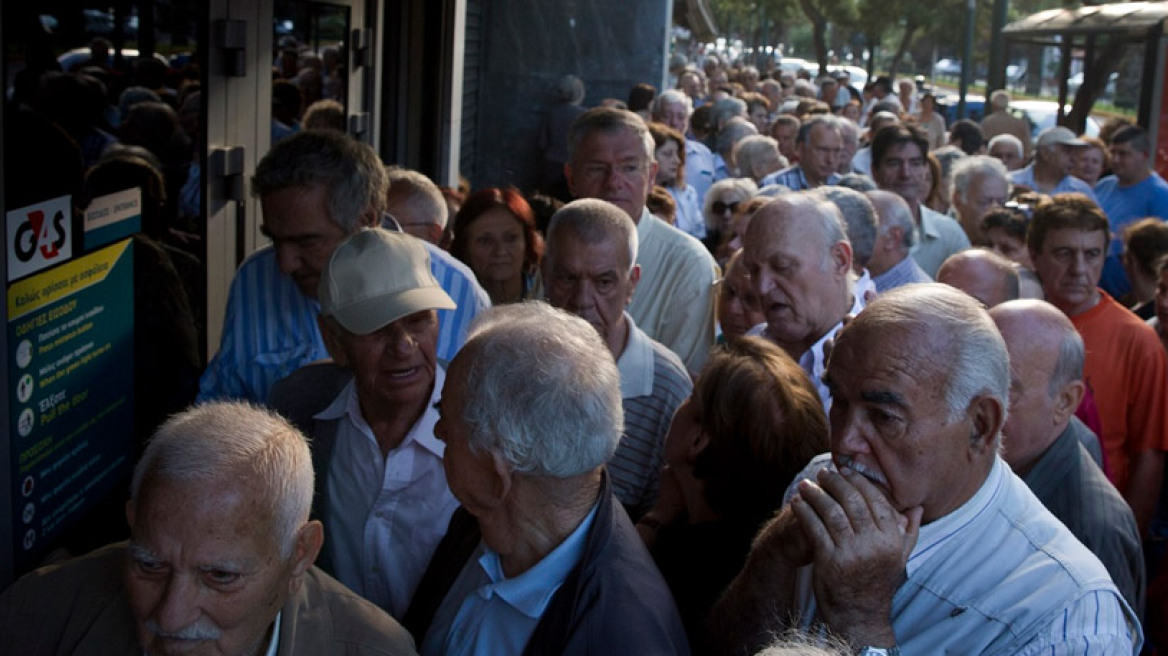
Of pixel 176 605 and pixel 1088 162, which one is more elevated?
pixel 1088 162

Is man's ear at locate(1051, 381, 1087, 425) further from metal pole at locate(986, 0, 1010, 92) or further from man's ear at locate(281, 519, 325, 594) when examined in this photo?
metal pole at locate(986, 0, 1010, 92)

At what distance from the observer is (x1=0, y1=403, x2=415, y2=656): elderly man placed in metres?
2.44

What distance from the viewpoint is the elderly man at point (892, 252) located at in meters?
5.90

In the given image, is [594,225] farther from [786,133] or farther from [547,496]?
[786,133]

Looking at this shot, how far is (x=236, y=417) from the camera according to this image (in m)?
2.58

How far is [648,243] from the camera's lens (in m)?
5.49

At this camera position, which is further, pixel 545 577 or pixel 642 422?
pixel 642 422

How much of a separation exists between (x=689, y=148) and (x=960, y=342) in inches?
333

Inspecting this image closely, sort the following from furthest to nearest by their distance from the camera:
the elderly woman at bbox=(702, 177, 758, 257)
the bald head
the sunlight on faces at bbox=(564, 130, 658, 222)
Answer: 1. the elderly woman at bbox=(702, 177, 758, 257)
2. the sunlight on faces at bbox=(564, 130, 658, 222)
3. the bald head

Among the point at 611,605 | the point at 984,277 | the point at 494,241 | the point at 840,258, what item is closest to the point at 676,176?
the point at 494,241

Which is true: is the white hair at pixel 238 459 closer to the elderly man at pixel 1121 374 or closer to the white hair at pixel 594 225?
the white hair at pixel 594 225

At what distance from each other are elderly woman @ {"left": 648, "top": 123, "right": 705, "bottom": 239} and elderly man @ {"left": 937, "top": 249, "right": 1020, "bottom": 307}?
3.35 m

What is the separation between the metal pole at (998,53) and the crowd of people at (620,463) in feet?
56.8

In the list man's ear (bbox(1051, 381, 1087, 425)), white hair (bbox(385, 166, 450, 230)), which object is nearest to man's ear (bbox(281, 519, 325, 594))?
man's ear (bbox(1051, 381, 1087, 425))
